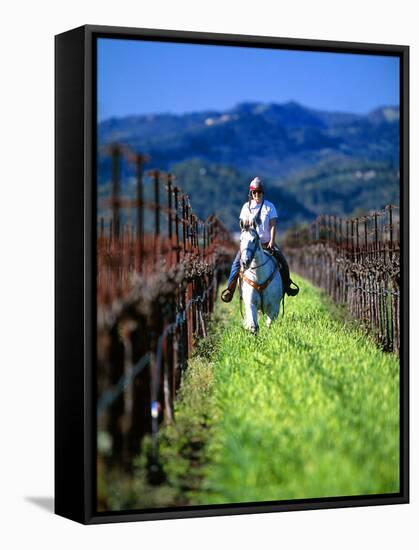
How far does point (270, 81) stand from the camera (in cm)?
1122

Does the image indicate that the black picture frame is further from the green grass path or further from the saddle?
the saddle

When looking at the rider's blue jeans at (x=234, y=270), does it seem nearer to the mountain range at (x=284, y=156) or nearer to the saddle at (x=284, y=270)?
the saddle at (x=284, y=270)

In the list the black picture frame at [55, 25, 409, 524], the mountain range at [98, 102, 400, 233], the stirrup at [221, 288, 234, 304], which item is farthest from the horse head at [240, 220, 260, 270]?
the black picture frame at [55, 25, 409, 524]

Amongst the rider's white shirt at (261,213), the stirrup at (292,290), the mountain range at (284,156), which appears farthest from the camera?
the stirrup at (292,290)

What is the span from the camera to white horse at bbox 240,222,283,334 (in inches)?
461

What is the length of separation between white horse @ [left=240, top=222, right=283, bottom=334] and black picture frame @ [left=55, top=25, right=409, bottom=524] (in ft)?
4.82

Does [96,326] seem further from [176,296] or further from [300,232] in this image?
[300,232]

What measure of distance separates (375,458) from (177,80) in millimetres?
3015

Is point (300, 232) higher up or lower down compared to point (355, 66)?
lower down

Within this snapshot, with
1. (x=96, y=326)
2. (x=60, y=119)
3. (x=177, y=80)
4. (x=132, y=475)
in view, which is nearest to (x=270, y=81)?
(x=177, y=80)

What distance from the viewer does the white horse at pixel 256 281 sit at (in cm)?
1170

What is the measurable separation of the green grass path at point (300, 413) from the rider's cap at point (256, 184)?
1.00 meters

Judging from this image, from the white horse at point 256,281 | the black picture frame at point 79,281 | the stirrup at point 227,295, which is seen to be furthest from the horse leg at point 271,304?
the black picture frame at point 79,281

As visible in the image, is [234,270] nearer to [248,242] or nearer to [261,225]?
[248,242]
